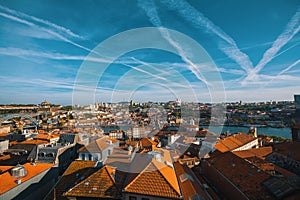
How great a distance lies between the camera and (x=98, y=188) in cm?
537

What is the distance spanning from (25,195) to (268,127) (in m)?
58.0

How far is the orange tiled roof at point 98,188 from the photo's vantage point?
5172mm

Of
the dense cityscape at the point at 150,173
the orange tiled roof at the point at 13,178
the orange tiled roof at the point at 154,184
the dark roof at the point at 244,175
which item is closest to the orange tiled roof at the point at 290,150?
the dense cityscape at the point at 150,173

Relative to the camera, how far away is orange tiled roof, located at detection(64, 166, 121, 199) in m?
5.17

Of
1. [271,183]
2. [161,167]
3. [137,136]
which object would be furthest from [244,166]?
[137,136]

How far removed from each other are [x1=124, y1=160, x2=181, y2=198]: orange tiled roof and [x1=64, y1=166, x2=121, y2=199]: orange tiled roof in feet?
2.13

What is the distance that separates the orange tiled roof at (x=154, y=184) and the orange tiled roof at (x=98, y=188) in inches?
25.6

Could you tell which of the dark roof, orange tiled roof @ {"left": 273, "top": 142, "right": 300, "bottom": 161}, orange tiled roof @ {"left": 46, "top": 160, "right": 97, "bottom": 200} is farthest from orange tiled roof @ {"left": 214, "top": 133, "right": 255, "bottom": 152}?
orange tiled roof @ {"left": 46, "top": 160, "right": 97, "bottom": 200}

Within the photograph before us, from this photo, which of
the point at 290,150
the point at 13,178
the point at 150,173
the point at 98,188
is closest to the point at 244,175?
the point at 150,173

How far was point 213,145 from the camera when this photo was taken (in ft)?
43.4

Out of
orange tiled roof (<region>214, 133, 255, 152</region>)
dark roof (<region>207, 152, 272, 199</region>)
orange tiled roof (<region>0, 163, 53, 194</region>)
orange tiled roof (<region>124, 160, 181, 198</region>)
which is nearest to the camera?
orange tiled roof (<region>124, 160, 181, 198</region>)

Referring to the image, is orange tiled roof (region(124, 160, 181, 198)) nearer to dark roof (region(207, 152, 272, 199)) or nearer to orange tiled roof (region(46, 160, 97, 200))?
Answer: orange tiled roof (region(46, 160, 97, 200))

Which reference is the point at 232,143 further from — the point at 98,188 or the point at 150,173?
the point at 98,188

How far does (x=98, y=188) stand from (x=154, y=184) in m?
1.79
